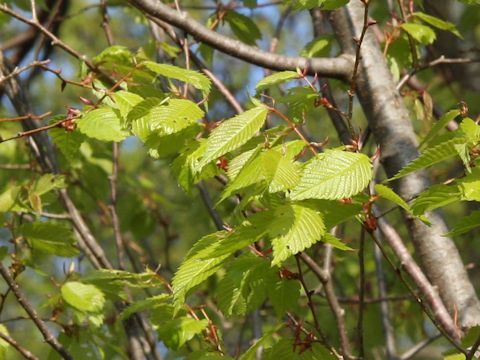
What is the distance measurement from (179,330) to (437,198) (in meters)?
0.91

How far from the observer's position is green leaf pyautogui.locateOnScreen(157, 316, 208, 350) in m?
2.33

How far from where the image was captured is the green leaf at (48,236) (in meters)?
2.81

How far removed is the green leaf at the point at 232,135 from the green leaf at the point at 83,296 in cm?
103

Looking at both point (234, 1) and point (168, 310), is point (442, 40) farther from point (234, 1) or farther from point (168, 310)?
point (168, 310)

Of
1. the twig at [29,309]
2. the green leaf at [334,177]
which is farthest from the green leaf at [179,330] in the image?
the green leaf at [334,177]

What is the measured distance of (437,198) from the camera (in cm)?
180

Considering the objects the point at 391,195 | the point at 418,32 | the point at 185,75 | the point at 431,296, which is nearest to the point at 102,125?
the point at 185,75

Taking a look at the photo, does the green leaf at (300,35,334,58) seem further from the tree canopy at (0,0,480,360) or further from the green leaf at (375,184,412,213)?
the green leaf at (375,184,412,213)

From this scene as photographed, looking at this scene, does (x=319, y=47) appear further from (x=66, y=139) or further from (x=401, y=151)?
(x=66, y=139)

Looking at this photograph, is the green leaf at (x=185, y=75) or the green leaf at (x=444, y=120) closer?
the green leaf at (x=444, y=120)

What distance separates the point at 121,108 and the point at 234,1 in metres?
1.53

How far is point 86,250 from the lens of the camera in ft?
11.0

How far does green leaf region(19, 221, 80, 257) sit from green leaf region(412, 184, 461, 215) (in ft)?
4.60

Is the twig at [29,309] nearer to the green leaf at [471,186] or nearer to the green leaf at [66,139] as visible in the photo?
the green leaf at [66,139]
